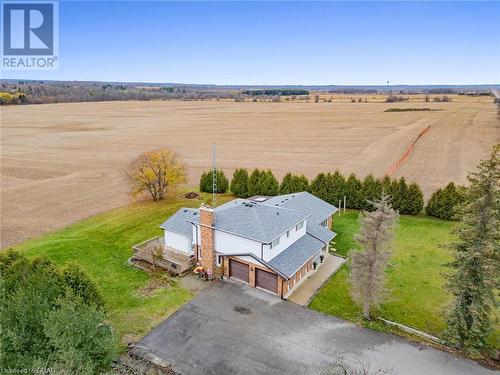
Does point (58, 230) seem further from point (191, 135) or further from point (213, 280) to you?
point (191, 135)

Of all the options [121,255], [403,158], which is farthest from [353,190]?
[403,158]

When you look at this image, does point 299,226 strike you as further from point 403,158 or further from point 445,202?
point 403,158

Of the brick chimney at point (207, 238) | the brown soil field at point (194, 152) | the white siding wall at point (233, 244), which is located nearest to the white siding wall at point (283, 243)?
the white siding wall at point (233, 244)

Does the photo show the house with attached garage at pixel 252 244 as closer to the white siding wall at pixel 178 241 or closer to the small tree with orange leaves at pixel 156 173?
the white siding wall at pixel 178 241

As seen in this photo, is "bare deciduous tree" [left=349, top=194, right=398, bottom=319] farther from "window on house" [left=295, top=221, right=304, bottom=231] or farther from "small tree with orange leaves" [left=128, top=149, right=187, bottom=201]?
"small tree with orange leaves" [left=128, top=149, right=187, bottom=201]

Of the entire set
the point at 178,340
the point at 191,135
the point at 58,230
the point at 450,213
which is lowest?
the point at 178,340

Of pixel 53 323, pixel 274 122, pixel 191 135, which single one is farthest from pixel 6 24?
pixel 274 122
